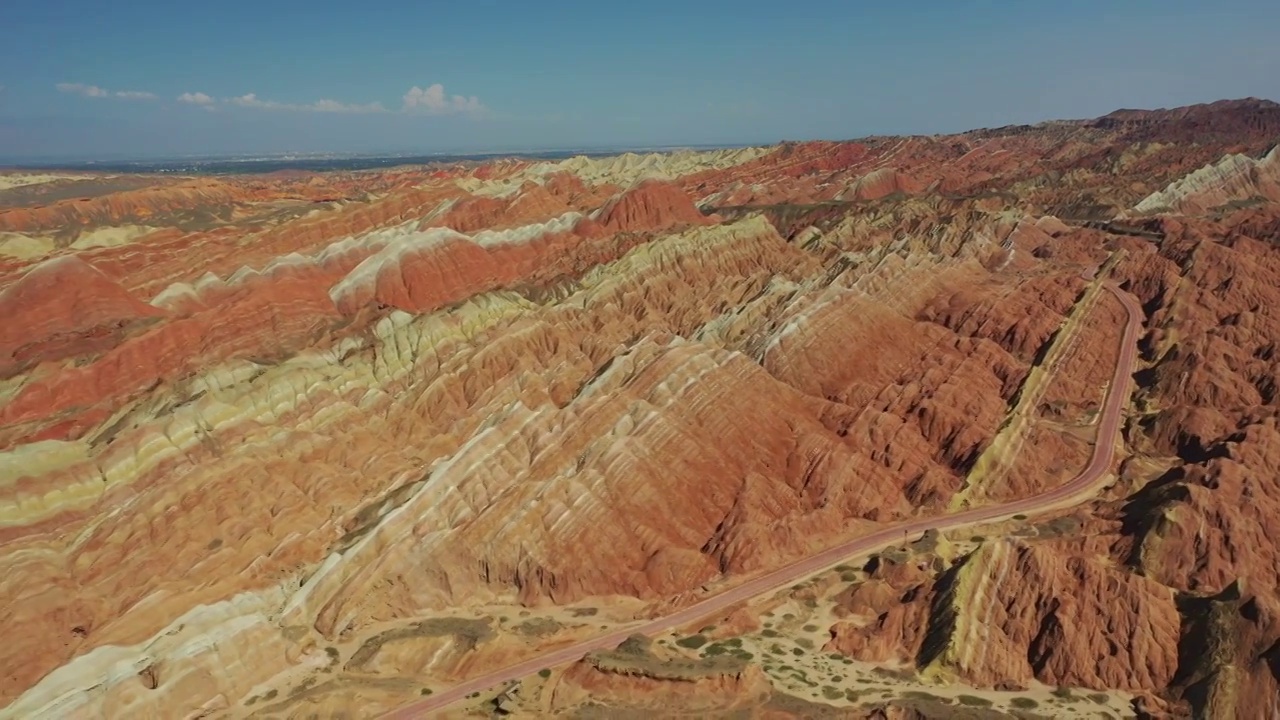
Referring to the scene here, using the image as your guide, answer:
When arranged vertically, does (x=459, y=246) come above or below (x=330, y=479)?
above

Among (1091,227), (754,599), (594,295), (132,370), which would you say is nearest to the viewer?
(754,599)

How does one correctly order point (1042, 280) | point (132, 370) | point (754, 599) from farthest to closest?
point (1042, 280)
point (132, 370)
point (754, 599)

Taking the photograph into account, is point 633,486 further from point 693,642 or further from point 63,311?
point 63,311

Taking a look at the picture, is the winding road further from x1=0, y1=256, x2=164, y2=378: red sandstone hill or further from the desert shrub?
x1=0, y1=256, x2=164, y2=378: red sandstone hill

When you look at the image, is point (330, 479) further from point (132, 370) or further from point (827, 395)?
point (827, 395)

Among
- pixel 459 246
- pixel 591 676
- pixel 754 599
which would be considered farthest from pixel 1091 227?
pixel 591 676

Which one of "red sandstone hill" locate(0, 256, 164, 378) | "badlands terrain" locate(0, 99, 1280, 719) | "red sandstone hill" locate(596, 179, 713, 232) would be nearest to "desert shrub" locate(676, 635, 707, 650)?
"badlands terrain" locate(0, 99, 1280, 719)

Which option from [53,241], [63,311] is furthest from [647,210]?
[53,241]

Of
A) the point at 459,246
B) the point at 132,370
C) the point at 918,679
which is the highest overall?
the point at 459,246

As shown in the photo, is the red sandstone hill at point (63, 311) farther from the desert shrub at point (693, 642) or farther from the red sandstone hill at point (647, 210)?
the red sandstone hill at point (647, 210)
